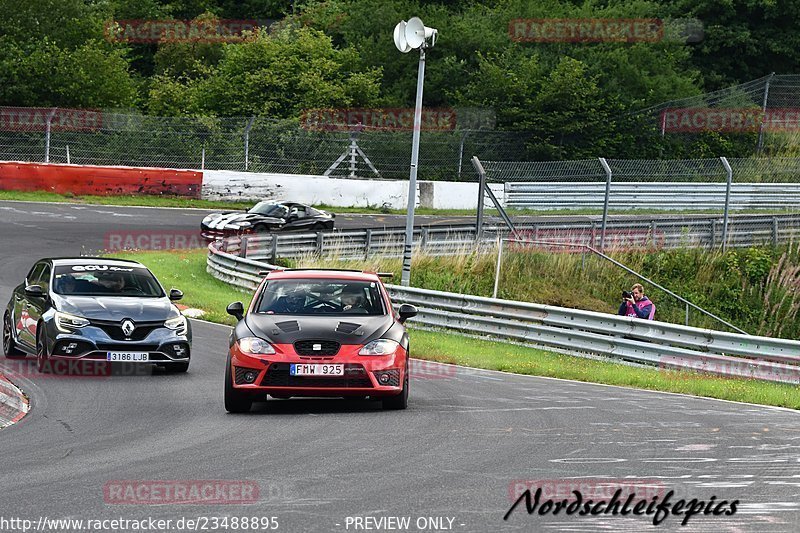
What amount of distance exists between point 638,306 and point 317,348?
1040 centimetres

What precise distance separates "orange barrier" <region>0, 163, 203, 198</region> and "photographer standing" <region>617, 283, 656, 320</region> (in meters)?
23.4

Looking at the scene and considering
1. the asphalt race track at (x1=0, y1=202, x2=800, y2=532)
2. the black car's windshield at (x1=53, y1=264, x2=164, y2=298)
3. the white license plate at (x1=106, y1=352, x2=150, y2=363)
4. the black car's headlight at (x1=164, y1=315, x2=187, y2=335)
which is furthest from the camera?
the black car's windshield at (x1=53, y1=264, x2=164, y2=298)

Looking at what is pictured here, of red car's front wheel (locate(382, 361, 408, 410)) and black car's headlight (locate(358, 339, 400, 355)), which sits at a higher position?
black car's headlight (locate(358, 339, 400, 355))

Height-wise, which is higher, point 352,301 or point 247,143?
point 247,143

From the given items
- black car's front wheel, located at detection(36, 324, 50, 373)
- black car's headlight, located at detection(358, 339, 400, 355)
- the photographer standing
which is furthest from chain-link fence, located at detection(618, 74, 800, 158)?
black car's headlight, located at detection(358, 339, 400, 355)

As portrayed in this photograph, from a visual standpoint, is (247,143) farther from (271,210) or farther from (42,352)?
(42,352)

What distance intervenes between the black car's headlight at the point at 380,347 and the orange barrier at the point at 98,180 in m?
30.3

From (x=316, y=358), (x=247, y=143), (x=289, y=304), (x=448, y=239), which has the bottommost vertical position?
(x=448, y=239)

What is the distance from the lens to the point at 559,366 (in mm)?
19250

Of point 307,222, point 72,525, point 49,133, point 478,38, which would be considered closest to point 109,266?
point 72,525

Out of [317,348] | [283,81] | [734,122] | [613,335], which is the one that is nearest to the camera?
[317,348]

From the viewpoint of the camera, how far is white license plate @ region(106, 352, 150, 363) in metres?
15.7

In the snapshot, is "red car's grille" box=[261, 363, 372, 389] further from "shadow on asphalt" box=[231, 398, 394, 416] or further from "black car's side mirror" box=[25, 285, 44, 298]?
"black car's side mirror" box=[25, 285, 44, 298]

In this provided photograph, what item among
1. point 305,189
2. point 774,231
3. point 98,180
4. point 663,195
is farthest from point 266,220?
point 774,231
